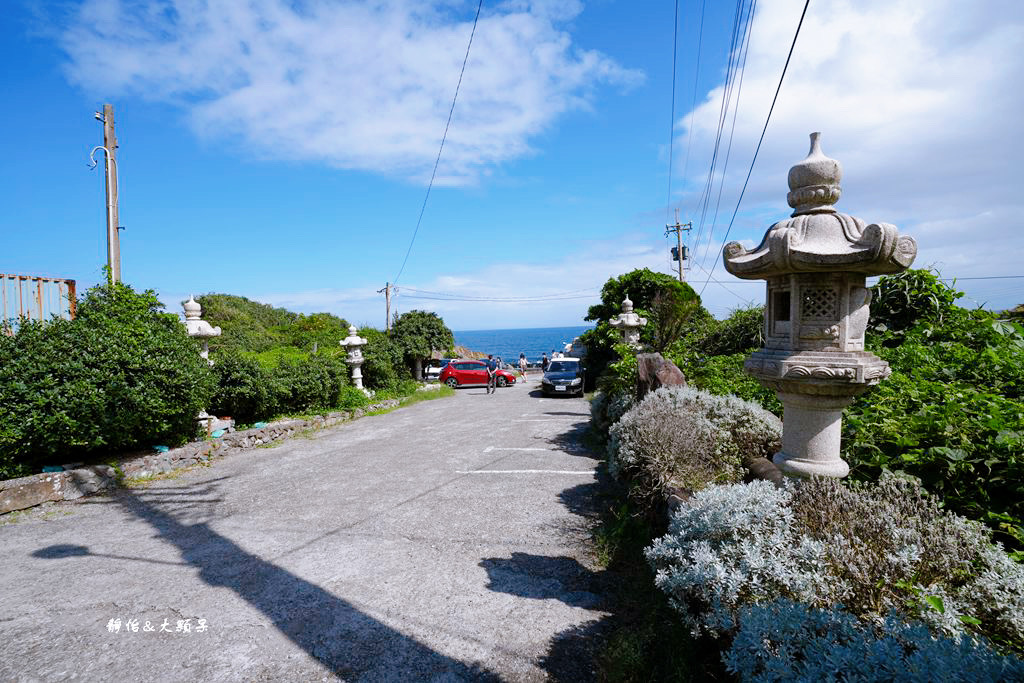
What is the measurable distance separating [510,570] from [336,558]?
5.13ft

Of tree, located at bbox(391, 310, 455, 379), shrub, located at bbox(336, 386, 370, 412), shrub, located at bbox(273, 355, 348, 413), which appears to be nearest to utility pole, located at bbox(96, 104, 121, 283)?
shrub, located at bbox(273, 355, 348, 413)

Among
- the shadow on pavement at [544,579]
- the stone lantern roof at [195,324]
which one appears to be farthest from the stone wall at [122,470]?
the shadow on pavement at [544,579]

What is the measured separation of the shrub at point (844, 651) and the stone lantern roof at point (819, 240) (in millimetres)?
2203

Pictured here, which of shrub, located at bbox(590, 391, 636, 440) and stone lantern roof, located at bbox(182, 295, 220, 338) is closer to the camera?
shrub, located at bbox(590, 391, 636, 440)

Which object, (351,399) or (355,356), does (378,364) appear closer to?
(355,356)

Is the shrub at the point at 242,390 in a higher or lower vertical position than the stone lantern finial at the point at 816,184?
lower

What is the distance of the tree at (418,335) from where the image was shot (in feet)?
68.8

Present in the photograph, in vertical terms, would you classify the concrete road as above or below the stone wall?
below

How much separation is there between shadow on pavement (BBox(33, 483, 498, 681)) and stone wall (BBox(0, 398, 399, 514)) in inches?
60.4

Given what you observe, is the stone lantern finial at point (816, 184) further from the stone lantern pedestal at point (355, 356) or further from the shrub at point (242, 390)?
the stone lantern pedestal at point (355, 356)

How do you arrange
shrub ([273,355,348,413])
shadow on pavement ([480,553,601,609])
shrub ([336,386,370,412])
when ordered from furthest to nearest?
shrub ([336,386,370,412]), shrub ([273,355,348,413]), shadow on pavement ([480,553,601,609])

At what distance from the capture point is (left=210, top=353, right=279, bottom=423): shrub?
971 cm

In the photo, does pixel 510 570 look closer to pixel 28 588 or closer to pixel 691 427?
pixel 691 427

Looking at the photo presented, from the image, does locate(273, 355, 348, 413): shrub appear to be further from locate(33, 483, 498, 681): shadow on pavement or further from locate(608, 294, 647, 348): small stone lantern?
locate(608, 294, 647, 348): small stone lantern
